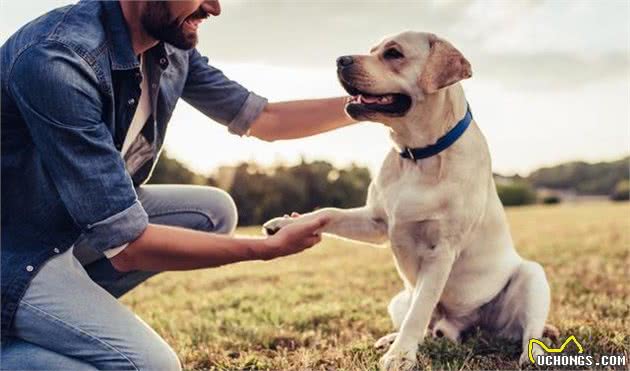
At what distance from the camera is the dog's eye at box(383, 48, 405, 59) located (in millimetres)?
3506

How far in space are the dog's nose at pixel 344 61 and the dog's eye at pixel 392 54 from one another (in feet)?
0.59

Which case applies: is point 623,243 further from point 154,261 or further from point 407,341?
point 154,261

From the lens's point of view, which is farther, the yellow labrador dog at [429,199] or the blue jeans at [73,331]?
the yellow labrador dog at [429,199]

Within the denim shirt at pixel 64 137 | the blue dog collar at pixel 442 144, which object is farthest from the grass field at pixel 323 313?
the denim shirt at pixel 64 137

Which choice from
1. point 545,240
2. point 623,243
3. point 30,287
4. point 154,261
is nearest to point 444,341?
point 154,261

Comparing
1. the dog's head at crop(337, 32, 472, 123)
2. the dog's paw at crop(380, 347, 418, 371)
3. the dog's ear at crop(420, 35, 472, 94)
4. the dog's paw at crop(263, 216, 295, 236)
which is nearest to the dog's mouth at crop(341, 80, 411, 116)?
the dog's head at crop(337, 32, 472, 123)

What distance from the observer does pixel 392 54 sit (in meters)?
3.52

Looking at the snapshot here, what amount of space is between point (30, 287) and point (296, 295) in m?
3.09

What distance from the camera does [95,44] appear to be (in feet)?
8.82

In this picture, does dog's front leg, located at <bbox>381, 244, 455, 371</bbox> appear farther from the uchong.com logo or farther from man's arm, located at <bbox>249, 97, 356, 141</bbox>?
man's arm, located at <bbox>249, 97, 356, 141</bbox>

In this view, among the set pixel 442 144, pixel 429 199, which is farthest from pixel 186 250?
pixel 442 144

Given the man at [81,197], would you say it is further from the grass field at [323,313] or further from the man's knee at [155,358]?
the grass field at [323,313]

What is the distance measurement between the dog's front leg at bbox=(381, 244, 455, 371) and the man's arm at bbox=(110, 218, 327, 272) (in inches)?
31.1

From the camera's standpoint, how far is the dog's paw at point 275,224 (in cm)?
339
